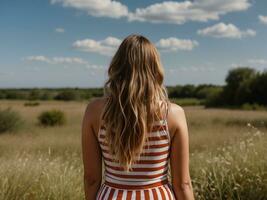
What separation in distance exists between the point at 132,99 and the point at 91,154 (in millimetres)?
421

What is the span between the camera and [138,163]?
82.4 inches

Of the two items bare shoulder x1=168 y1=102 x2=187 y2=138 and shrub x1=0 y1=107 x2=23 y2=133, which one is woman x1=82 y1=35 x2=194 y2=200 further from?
shrub x1=0 y1=107 x2=23 y2=133

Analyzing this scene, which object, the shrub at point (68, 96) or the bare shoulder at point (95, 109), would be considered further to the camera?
the shrub at point (68, 96)

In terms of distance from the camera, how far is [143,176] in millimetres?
2109

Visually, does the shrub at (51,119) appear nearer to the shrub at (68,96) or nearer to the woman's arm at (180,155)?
the woman's arm at (180,155)

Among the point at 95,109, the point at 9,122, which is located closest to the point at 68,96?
the point at 9,122

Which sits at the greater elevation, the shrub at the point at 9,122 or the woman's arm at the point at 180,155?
the woman's arm at the point at 180,155

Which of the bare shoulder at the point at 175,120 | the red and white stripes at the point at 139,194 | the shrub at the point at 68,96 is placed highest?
the bare shoulder at the point at 175,120

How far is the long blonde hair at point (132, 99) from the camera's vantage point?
2018 millimetres

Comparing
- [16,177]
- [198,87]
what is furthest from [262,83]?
[16,177]

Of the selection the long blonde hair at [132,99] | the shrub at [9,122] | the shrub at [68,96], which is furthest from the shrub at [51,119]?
the shrub at [68,96]

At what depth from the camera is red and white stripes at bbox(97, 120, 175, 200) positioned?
6.79 ft

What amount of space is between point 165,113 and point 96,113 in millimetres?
359

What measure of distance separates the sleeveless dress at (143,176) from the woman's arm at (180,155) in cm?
4
